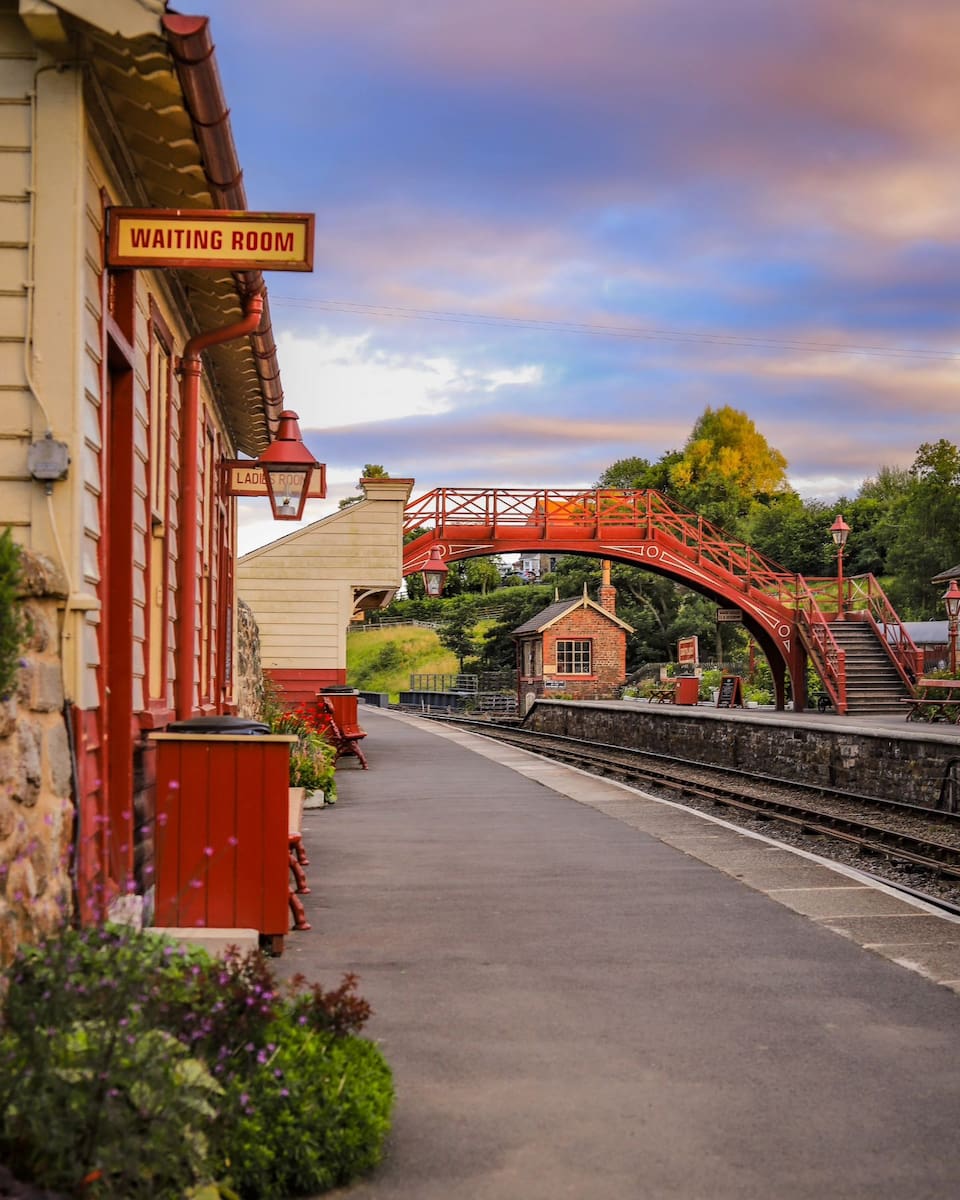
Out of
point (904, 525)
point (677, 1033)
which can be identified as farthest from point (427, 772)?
point (904, 525)

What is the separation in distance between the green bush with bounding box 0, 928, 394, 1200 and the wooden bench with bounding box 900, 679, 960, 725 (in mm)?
24064

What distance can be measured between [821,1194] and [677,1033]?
68.9 inches

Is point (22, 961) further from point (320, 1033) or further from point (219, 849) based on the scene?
point (219, 849)

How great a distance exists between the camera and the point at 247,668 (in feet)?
60.3

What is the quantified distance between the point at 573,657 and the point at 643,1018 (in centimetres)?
5166

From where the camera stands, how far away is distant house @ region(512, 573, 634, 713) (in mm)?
57344

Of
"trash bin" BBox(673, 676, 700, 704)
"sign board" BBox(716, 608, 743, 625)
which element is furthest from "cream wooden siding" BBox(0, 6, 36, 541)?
"trash bin" BBox(673, 676, 700, 704)

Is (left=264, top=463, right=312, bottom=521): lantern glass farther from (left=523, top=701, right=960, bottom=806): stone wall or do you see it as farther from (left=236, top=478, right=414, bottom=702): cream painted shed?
(left=236, top=478, right=414, bottom=702): cream painted shed

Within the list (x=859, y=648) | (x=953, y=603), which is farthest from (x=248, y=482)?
(x=859, y=648)

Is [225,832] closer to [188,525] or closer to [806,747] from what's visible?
[188,525]

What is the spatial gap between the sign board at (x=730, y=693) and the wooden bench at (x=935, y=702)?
320 inches

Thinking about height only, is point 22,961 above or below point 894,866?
above

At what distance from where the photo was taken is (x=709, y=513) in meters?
83.1

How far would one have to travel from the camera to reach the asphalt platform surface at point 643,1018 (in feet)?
14.5
